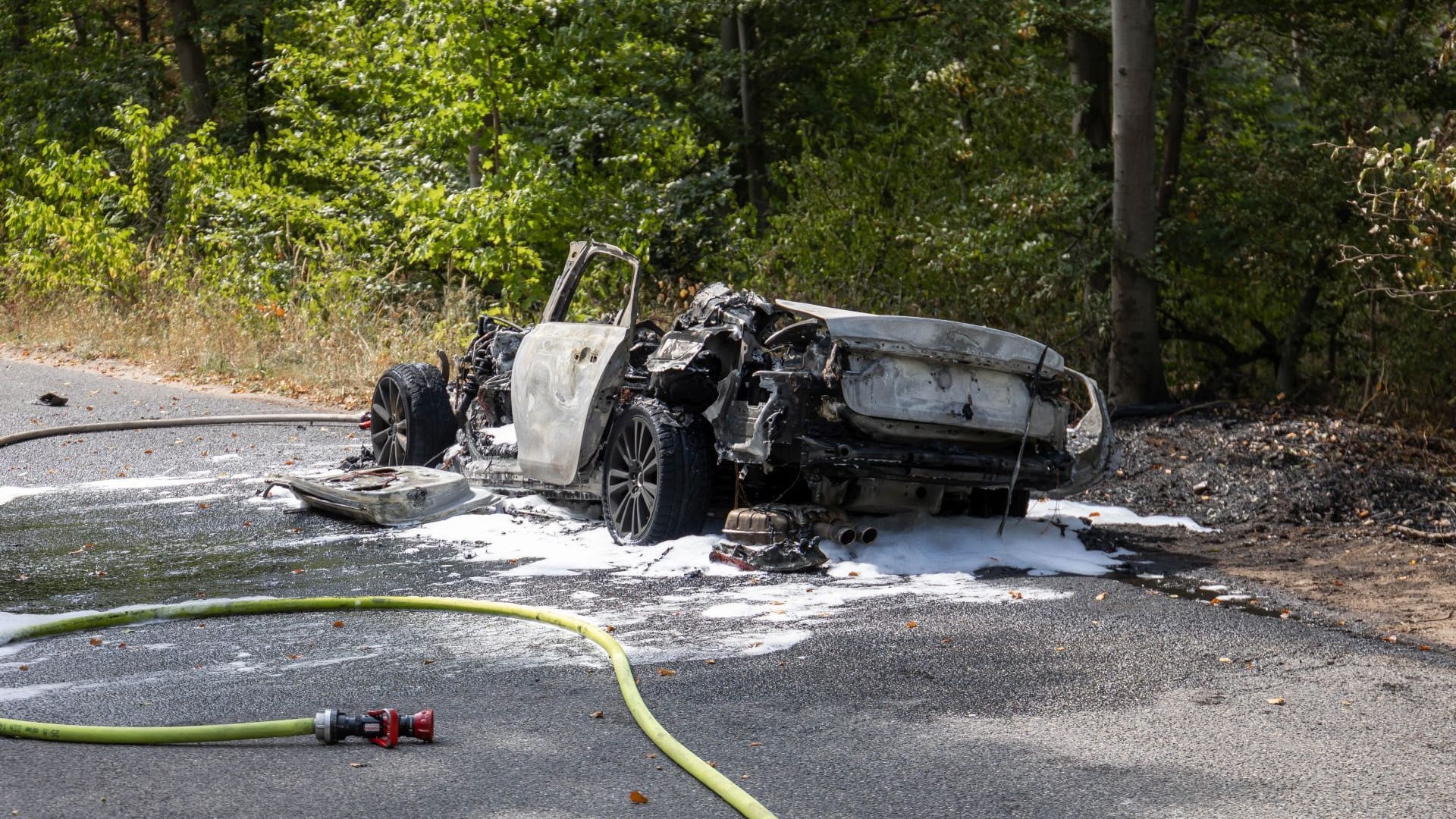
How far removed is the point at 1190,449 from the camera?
11.1 meters

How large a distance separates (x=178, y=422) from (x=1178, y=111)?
10.5m

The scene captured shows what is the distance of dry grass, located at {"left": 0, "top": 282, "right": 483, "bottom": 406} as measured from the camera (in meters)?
16.6

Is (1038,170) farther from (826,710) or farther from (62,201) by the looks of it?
(62,201)

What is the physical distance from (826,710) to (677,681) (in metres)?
0.64

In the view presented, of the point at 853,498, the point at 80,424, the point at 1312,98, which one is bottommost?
the point at 80,424

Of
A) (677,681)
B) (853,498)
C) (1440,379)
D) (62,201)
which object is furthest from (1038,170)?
(62,201)

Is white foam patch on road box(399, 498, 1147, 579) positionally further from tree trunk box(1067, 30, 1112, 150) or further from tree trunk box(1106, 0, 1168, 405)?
tree trunk box(1067, 30, 1112, 150)

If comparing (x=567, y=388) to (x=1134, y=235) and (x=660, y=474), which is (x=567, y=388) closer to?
(x=660, y=474)

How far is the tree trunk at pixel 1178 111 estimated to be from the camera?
14.7 metres

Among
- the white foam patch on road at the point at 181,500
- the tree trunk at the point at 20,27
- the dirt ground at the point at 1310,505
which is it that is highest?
the tree trunk at the point at 20,27

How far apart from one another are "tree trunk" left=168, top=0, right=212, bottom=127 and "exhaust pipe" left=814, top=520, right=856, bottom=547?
23601 millimetres

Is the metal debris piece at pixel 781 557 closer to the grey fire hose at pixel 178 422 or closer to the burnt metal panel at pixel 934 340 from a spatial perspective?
the burnt metal panel at pixel 934 340

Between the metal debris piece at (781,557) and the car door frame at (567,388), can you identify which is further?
the car door frame at (567,388)

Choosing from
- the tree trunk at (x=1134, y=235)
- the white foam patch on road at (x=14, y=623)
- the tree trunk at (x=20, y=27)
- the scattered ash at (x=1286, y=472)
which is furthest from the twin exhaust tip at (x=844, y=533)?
the tree trunk at (x=20, y=27)
